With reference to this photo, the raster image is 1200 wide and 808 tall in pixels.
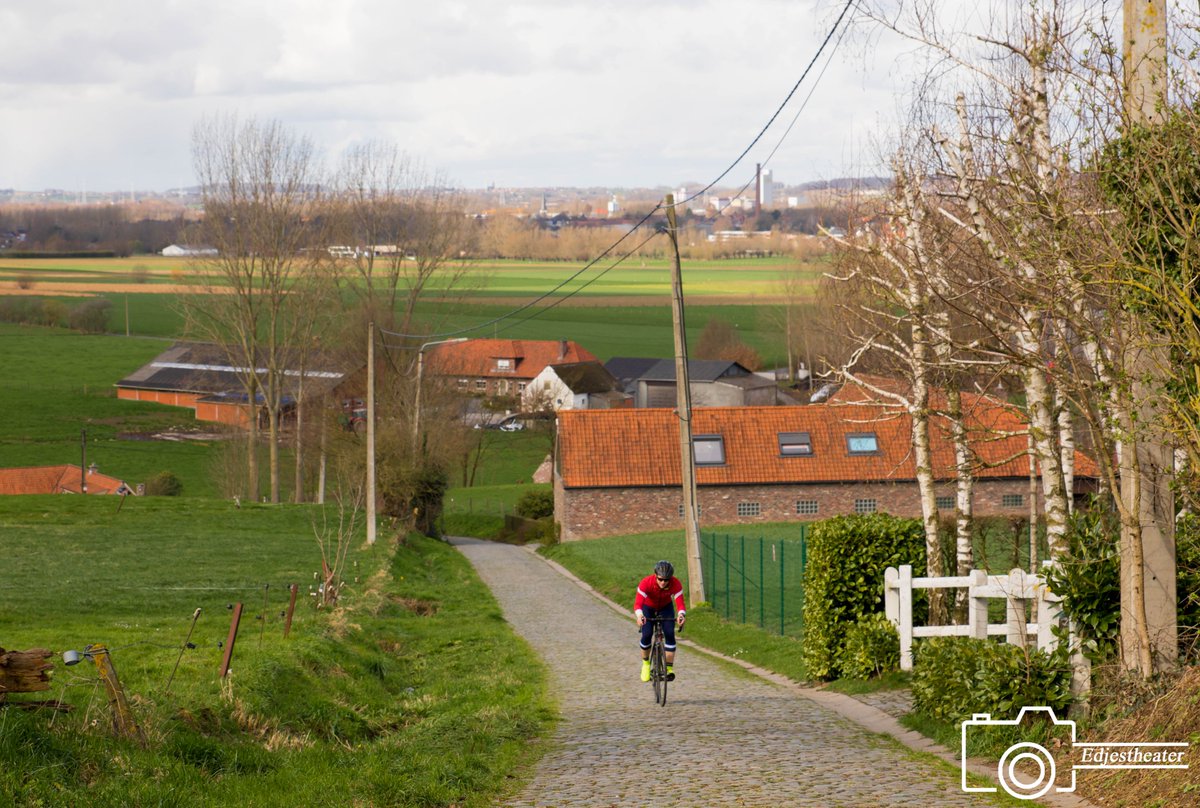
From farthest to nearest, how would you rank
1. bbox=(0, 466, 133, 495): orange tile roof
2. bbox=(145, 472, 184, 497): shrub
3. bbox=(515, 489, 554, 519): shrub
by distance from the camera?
bbox=(145, 472, 184, 497): shrub
bbox=(0, 466, 133, 495): orange tile roof
bbox=(515, 489, 554, 519): shrub

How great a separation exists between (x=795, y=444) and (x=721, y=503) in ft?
14.0

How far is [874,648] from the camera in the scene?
15078 millimetres

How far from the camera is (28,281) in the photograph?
478ft

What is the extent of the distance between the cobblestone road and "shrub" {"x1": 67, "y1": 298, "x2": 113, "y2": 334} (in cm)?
11909

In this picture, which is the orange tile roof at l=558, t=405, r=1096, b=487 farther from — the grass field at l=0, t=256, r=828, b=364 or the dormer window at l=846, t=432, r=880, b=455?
the grass field at l=0, t=256, r=828, b=364

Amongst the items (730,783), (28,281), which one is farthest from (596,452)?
(28,281)

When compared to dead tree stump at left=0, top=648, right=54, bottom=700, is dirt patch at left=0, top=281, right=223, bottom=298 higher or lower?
higher

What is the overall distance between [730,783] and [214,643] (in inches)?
471

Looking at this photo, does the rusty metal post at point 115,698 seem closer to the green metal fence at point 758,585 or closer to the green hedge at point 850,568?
the green hedge at point 850,568

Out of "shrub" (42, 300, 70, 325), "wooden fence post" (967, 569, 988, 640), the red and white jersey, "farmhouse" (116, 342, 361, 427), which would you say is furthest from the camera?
"shrub" (42, 300, 70, 325)

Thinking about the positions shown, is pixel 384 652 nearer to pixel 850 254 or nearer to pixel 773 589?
pixel 850 254

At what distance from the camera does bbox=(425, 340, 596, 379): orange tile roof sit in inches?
4803

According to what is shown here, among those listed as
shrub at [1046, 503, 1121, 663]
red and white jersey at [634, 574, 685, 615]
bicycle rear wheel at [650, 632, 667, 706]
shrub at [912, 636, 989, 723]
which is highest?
shrub at [1046, 503, 1121, 663]

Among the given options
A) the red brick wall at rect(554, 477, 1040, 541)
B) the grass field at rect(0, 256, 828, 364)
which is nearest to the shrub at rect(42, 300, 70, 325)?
the grass field at rect(0, 256, 828, 364)
